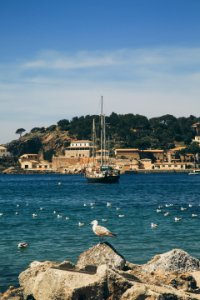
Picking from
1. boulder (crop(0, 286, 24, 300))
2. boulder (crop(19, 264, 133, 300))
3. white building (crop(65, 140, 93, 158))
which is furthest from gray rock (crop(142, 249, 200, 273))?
white building (crop(65, 140, 93, 158))

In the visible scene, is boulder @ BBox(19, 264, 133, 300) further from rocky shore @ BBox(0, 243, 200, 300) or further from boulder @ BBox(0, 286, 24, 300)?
boulder @ BBox(0, 286, 24, 300)

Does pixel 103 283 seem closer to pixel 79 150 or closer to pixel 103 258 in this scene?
pixel 103 258

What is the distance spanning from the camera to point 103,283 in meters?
11.0

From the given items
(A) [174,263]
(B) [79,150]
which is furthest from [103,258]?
(B) [79,150]

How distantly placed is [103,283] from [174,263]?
14.0 feet

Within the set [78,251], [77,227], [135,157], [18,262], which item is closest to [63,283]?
[18,262]

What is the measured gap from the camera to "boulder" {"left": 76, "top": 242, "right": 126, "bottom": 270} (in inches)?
554

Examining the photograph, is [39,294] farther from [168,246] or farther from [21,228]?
[21,228]

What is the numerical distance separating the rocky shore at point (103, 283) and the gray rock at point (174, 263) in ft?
1.25

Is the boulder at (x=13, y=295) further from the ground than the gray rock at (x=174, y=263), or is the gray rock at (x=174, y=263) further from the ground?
the gray rock at (x=174, y=263)

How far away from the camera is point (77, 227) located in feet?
94.1

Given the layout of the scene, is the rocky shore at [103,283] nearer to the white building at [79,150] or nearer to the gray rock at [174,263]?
the gray rock at [174,263]

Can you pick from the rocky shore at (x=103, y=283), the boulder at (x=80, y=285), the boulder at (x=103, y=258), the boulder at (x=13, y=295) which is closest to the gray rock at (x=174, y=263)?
the rocky shore at (x=103, y=283)

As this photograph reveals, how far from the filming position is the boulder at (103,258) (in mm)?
14062
